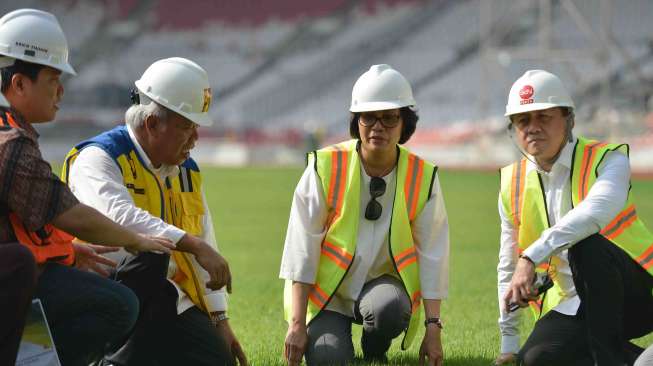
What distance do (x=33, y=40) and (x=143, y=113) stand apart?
32.3 inches

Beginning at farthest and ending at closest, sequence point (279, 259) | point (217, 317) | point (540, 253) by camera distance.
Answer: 1. point (279, 259)
2. point (217, 317)
3. point (540, 253)

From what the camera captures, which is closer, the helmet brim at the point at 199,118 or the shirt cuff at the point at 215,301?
the helmet brim at the point at 199,118

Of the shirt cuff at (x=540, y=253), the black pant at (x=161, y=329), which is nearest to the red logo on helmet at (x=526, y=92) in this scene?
the shirt cuff at (x=540, y=253)

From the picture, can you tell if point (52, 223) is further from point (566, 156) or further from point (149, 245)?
point (566, 156)

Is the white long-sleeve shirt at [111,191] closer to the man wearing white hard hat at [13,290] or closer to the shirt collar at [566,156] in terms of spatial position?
the man wearing white hard hat at [13,290]

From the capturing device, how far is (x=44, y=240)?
4055mm

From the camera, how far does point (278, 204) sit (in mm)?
19156

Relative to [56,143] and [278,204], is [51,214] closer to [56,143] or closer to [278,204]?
[278,204]

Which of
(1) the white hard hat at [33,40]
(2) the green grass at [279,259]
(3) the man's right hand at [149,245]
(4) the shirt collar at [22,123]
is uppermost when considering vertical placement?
(1) the white hard hat at [33,40]

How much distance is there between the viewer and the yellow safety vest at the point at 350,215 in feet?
17.5

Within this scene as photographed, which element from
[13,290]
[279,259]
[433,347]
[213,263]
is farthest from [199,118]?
[279,259]

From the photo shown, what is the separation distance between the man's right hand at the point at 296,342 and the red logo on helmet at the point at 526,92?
5.20ft

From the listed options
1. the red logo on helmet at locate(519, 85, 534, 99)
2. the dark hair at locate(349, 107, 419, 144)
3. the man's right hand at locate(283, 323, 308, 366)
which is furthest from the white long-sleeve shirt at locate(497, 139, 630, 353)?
the man's right hand at locate(283, 323, 308, 366)

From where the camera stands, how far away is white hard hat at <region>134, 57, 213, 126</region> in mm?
4773
